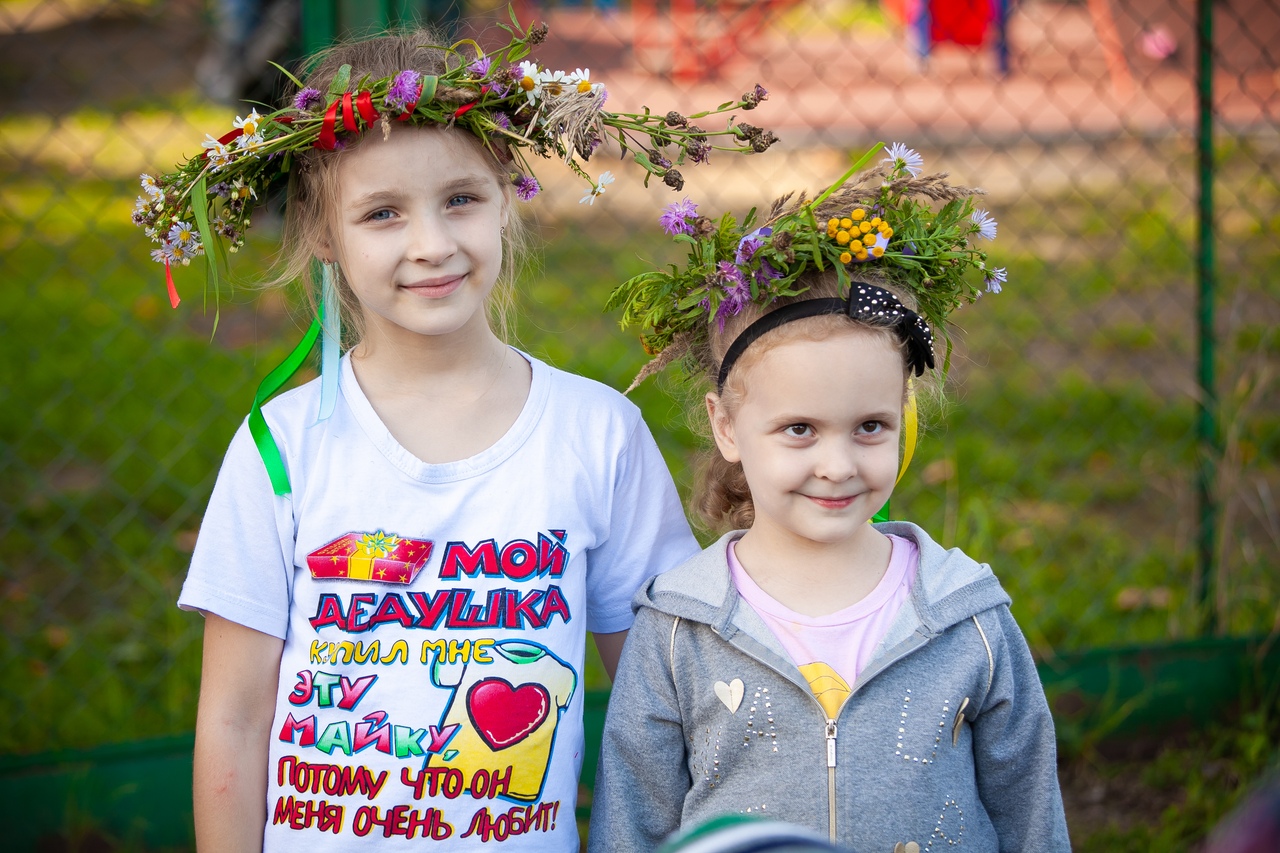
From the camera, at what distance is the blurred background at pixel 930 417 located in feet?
10.2

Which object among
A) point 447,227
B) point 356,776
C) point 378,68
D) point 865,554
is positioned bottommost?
point 356,776

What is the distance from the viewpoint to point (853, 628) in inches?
70.2

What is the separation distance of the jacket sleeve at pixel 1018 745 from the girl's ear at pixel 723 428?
46cm

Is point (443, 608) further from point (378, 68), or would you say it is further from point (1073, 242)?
point (1073, 242)

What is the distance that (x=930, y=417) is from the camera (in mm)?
2189

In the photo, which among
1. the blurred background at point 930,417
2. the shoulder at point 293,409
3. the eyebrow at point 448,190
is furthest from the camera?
the blurred background at point 930,417

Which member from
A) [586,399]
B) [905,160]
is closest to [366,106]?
[586,399]

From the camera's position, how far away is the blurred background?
10.2ft

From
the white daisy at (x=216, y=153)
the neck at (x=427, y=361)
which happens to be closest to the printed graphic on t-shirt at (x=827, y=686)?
the neck at (x=427, y=361)

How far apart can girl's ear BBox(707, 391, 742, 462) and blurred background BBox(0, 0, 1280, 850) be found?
177mm

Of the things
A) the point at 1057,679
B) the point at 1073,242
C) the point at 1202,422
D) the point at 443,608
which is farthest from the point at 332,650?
the point at 1073,242

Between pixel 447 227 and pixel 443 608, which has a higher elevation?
pixel 447 227

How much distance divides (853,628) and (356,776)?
32.2 inches

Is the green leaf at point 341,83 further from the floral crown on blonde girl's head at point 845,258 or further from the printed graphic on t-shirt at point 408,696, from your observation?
the printed graphic on t-shirt at point 408,696
